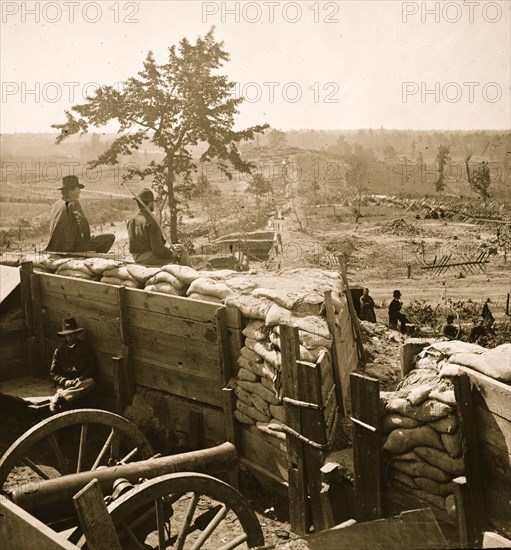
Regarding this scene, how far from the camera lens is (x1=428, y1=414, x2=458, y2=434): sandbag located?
3.83 metres

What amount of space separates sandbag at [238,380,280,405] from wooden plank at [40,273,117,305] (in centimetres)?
198

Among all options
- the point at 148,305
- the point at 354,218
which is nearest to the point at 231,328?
the point at 148,305

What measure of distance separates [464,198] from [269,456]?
3611 cm

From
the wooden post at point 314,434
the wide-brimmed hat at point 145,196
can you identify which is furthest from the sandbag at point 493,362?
the wide-brimmed hat at point 145,196

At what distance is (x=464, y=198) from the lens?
3822 cm

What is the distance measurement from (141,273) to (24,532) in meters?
3.67

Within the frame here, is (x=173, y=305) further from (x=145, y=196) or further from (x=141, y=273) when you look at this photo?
(x=145, y=196)

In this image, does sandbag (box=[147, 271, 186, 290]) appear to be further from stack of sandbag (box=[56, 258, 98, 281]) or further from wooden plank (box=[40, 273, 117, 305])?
stack of sandbag (box=[56, 258, 98, 281])

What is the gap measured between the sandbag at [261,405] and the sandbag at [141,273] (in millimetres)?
2058

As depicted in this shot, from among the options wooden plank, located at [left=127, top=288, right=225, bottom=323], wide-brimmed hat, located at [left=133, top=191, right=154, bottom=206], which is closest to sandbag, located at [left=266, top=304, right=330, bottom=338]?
wooden plank, located at [left=127, top=288, right=225, bottom=323]

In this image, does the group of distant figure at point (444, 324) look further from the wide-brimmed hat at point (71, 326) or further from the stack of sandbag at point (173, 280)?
the wide-brimmed hat at point (71, 326)

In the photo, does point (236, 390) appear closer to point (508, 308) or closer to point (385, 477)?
point (385, 477)

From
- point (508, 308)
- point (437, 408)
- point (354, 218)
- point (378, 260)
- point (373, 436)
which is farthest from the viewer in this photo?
point (354, 218)

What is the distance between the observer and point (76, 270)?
7.41 m
